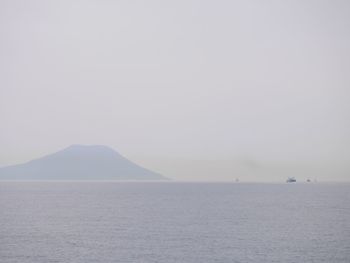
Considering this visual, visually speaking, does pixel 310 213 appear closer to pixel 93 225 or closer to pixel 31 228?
pixel 93 225

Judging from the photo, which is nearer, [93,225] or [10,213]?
[93,225]

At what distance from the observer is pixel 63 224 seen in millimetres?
93375

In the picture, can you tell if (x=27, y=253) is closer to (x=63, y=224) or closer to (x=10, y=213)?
(x=63, y=224)

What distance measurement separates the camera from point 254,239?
74.4 meters

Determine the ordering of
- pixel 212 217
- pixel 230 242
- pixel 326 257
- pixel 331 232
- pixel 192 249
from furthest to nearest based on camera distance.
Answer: pixel 212 217
pixel 331 232
pixel 230 242
pixel 192 249
pixel 326 257

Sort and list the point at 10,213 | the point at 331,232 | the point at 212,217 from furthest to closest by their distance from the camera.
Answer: the point at 10,213, the point at 212,217, the point at 331,232

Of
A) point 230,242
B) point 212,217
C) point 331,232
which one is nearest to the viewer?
point 230,242

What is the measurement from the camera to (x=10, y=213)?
115 meters

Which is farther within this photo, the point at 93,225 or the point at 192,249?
the point at 93,225

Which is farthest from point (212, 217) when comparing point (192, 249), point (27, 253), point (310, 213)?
point (27, 253)

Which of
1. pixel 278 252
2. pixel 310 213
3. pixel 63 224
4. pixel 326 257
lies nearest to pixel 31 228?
pixel 63 224

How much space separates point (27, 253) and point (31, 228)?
24901mm

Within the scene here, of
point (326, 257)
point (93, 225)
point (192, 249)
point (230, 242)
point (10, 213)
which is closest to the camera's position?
point (326, 257)

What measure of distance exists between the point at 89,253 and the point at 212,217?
46.0m
